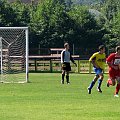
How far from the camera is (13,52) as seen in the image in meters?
38.3

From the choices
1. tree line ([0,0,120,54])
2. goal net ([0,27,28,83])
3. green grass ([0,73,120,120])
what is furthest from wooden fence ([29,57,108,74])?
tree line ([0,0,120,54])

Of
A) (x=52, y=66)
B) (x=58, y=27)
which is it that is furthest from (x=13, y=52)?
(x=58, y=27)

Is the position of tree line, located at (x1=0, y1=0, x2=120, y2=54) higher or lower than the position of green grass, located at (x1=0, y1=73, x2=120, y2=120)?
higher

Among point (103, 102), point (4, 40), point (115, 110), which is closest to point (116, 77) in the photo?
point (103, 102)

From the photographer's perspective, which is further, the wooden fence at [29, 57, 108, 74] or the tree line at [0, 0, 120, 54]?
the tree line at [0, 0, 120, 54]

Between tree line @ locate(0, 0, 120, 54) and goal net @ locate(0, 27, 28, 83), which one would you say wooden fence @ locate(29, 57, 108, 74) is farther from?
tree line @ locate(0, 0, 120, 54)

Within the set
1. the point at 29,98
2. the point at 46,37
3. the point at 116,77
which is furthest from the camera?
the point at 46,37

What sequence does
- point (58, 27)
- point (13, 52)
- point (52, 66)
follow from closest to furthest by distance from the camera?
1. point (13, 52)
2. point (52, 66)
3. point (58, 27)

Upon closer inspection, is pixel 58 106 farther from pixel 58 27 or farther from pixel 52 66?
pixel 58 27

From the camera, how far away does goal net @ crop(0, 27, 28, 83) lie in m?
36.6

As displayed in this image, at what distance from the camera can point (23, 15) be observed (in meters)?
87.8

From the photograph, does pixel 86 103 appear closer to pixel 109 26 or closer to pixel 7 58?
pixel 7 58

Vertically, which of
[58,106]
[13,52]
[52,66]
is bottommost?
[58,106]

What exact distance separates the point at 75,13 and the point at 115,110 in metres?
76.7
